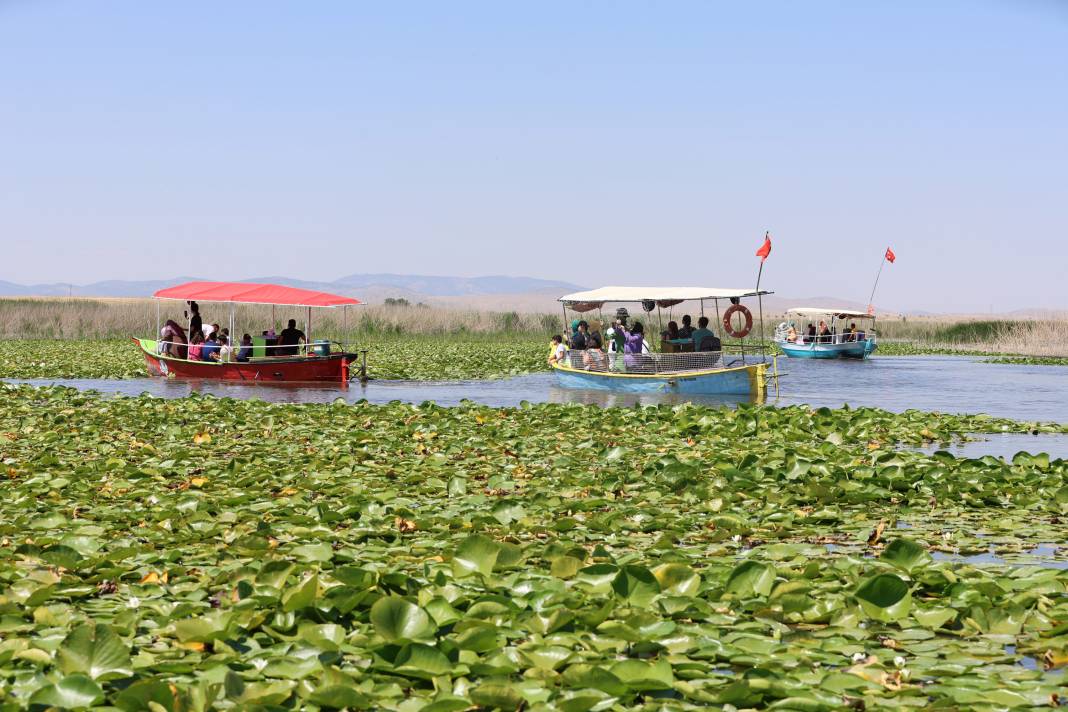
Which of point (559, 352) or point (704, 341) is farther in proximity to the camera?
point (559, 352)

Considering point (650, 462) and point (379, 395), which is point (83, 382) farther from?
point (650, 462)

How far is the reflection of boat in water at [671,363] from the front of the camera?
70.5 feet

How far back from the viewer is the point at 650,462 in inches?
427

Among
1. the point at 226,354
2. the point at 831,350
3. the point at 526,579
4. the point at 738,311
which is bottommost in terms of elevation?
the point at 526,579

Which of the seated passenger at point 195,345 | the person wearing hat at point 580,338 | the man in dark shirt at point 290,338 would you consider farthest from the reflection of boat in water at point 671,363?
the seated passenger at point 195,345

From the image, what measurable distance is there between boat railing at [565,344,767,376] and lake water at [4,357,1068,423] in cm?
59

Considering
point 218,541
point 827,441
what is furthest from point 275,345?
point 218,541

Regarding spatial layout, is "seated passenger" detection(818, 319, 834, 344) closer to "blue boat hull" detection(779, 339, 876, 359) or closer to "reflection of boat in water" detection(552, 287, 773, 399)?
"blue boat hull" detection(779, 339, 876, 359)

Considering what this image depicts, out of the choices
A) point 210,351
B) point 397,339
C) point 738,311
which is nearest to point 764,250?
point 738,311

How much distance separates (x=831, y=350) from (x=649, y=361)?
69.5ft

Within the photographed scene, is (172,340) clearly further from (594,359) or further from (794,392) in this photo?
(794,392)

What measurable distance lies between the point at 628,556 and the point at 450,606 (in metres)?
1.66

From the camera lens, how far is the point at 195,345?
2481 cm

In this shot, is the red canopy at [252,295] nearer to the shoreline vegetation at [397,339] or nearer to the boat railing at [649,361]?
the shoreline vegetation at [397,339]
